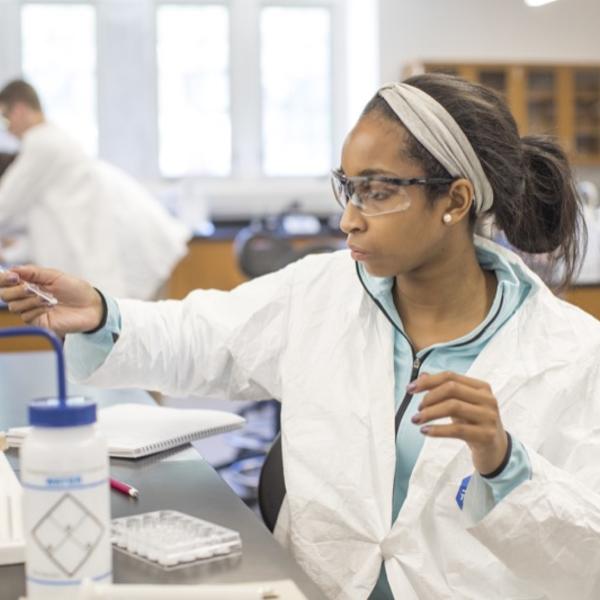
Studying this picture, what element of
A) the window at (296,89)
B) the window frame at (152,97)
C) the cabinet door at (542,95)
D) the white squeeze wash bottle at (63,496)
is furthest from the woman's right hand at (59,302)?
the cabinet door at (542,95)

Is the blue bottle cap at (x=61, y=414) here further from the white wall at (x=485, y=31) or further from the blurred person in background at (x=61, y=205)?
the white wall at (x=485, y=31)

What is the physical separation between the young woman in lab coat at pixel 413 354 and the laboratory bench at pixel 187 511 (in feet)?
0.49

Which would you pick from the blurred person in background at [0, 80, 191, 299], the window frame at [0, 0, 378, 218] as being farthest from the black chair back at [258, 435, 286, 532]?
the window frame at [0, 0, 378, 218]

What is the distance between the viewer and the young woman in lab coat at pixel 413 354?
1.20m

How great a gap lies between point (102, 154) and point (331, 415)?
5.74 metres

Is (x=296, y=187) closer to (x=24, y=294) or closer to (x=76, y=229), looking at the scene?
(x=76, y=229)

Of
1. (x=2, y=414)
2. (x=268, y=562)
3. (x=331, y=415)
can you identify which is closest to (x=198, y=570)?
(x=268, y=562)

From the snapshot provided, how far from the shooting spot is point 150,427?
1.40 m

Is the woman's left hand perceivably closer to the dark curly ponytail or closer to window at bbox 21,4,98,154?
the dark curly ponytail

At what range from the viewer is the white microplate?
907 millimetres

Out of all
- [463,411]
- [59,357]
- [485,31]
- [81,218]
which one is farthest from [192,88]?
[59,357]

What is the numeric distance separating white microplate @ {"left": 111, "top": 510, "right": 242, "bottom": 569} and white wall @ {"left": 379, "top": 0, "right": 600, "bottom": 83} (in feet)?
19.9

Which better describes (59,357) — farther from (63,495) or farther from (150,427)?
(150,427)

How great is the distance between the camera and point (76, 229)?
14.5 feet
